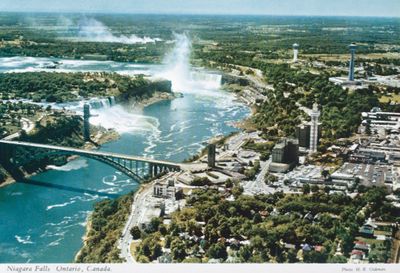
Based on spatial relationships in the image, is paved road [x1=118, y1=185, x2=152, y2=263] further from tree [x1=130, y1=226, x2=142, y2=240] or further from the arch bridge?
the arch bridge

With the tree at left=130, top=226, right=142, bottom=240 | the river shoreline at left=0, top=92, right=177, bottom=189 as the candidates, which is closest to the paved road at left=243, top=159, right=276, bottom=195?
the tree at left=130, top=226, right=142, bottom=240

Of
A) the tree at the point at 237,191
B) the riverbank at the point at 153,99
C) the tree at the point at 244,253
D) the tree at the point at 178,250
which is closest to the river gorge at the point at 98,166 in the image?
Result: the riverbank at the point at 153,99

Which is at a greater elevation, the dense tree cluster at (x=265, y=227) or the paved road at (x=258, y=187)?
the dense tree cluster at (x=265, y=227)

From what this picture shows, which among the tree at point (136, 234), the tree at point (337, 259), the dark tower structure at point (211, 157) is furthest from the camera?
the dark tower structure at point (211, 157)

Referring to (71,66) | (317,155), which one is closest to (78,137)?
(317,155)

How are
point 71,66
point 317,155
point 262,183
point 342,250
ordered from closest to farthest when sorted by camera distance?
point 342,250
point 262,183
point 317,155
point 71,66

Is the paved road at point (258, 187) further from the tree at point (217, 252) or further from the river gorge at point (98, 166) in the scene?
the tree at point (217, 252)

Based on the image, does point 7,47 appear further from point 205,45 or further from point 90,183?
point 90,183

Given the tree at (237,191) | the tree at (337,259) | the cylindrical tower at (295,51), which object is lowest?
the tree at (237,191)
